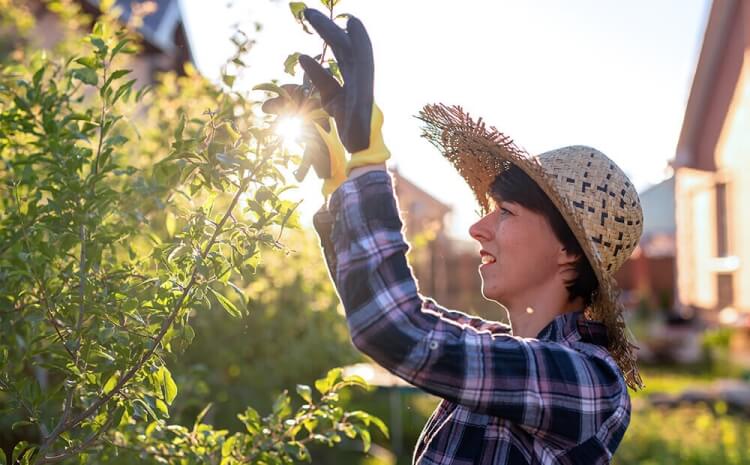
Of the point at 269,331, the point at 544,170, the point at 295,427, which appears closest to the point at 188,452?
the point at 295,427

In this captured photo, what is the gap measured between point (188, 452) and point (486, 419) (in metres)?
0.73

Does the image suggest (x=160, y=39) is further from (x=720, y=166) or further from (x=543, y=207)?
(x=543, y=207)

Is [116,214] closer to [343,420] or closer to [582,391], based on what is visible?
[343,420]

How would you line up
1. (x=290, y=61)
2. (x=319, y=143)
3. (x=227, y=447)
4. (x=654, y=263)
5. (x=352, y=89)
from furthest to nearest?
1. (x=654, y=263)
2. (x=227, y=447)
3. (x=290, y=61)
4. (x=319, y=143)
5. (x=352, y=89)

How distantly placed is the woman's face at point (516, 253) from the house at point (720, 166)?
390 inches

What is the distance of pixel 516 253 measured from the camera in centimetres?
186

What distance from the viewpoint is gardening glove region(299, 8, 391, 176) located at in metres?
1.46

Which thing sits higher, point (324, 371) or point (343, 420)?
point (343, 420)

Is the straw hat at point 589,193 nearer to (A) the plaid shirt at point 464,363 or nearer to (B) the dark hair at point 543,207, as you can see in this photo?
(B) the dark hair at point 543,207

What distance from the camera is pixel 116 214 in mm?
2275

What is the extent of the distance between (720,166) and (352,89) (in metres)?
12.2

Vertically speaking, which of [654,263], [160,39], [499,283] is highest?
[160,39]

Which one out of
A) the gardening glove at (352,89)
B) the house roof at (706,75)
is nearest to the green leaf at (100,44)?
the gardening glove at (352,89)

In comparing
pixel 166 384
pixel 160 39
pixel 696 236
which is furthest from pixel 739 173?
pixel 166 384
